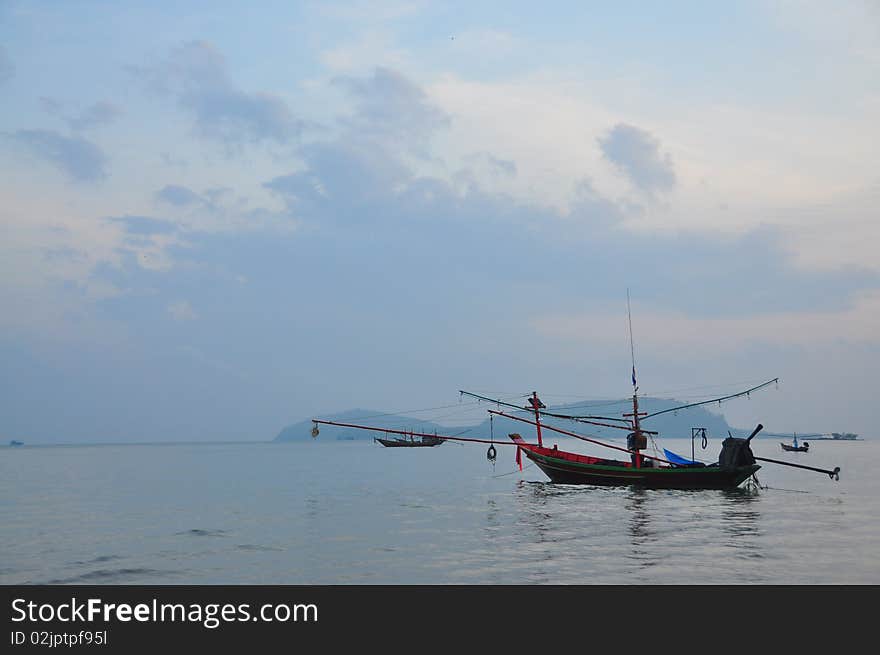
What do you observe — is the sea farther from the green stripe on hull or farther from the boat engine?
the boat engine

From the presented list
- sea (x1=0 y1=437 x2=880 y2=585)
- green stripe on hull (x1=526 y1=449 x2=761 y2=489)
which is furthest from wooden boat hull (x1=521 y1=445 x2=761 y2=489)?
sea (x1=0 y1=437 x2=880 y2=585)

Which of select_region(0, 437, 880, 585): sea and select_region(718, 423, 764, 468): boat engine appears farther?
select_region(718, 423, 764, 468): boat engine

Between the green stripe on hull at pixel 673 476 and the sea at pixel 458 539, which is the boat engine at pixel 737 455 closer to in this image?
the green stripe on hull at pixel 673 476

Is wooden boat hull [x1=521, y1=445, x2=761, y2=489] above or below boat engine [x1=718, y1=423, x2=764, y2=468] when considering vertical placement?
below

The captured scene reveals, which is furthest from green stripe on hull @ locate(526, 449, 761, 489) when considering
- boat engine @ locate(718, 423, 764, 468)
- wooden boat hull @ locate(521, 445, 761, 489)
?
boat engine @ locate(718, 423, 764, 468)

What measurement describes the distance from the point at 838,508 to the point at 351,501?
36451 millimetres

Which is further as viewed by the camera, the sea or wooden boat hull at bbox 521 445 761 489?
wooden boat hull at bbox 521 445 761 489

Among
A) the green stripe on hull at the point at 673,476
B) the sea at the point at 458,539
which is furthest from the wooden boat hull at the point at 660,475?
the sea at the point at 458,539

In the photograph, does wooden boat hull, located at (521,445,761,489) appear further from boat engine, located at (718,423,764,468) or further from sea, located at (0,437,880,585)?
sea, located at (0,437,880,585)

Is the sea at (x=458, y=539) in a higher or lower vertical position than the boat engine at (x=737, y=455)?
lower
